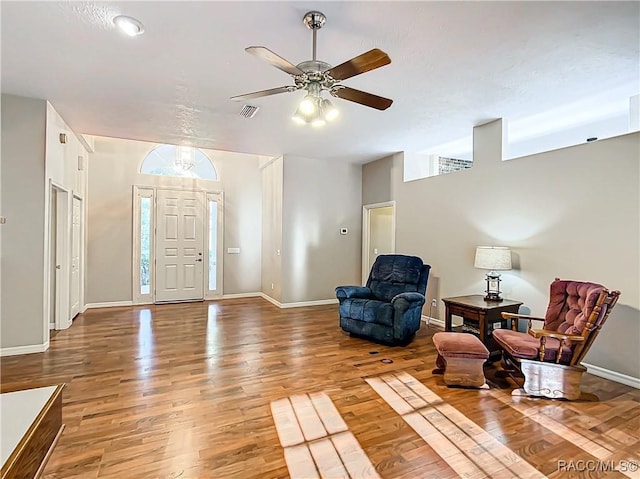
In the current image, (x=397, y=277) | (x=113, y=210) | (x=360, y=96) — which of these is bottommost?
(x=397, y=277)

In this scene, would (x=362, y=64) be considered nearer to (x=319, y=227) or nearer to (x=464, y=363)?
(x=464, y=363)

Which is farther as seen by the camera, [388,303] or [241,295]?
[241,295]

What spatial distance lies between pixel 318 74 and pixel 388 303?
2890mm

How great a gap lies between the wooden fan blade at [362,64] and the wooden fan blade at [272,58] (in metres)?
0.24

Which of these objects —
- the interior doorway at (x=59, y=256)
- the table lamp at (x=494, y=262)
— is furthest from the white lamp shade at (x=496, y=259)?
the interior doorway at (x=59, y=256)

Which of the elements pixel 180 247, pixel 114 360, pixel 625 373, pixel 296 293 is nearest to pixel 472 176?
pixel 625 373

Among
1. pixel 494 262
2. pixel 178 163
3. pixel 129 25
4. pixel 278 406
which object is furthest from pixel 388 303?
pixel 178 163

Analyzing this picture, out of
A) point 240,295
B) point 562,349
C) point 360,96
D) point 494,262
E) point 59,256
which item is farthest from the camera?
point 240,295

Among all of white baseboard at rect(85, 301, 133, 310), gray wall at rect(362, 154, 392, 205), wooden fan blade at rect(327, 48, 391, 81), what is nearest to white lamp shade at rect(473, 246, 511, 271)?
gray wall at rect(362, 154, 392, 205)

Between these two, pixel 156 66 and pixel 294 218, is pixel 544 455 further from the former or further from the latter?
pixel 294 218

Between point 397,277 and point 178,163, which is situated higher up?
point 178,163

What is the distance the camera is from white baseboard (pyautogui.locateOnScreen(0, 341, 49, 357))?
3650 mm

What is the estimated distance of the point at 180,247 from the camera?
6840mm

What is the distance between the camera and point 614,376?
3184 millimetres
